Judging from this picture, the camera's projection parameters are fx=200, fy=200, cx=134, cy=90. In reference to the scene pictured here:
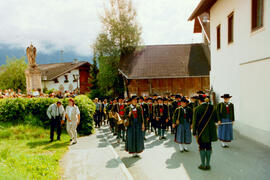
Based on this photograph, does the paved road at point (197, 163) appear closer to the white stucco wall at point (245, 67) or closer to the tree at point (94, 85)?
the white stucco wall at point (245, 67)

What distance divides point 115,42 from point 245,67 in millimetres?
20723

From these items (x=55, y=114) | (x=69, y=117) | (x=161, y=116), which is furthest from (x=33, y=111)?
(x=161, y=116)

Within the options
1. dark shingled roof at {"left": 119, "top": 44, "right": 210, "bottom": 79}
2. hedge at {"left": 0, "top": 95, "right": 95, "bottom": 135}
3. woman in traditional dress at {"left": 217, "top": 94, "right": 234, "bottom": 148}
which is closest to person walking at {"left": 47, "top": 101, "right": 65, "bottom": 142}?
hedge at {"left": 0, "top": 95, "right": 95, "bottom": 135}

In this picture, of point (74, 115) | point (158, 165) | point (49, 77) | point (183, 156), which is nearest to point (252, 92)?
point (183, 156)

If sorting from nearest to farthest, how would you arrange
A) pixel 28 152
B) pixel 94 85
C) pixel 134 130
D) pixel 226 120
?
pixel 134 130 < pixel 28 152 < pixel 226 120 < pixel 94 85

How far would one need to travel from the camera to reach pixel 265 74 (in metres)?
8.41

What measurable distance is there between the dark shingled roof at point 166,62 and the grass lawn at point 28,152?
14389 mm

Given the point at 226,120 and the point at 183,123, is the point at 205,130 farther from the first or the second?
the point at 226,120

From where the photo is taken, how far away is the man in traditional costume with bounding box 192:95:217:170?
19.2 feet

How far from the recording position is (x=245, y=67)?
10.1 m

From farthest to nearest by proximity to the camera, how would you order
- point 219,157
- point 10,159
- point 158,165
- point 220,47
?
point 220,47, point 219,157, point 158,165, point 10,159

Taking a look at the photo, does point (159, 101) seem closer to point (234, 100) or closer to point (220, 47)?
point (234, 100)

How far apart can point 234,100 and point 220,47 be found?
4.19m

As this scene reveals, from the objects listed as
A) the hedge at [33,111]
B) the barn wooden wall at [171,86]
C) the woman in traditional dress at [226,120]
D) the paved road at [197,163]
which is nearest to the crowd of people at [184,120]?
the woman in traditional dress at [226,120]
